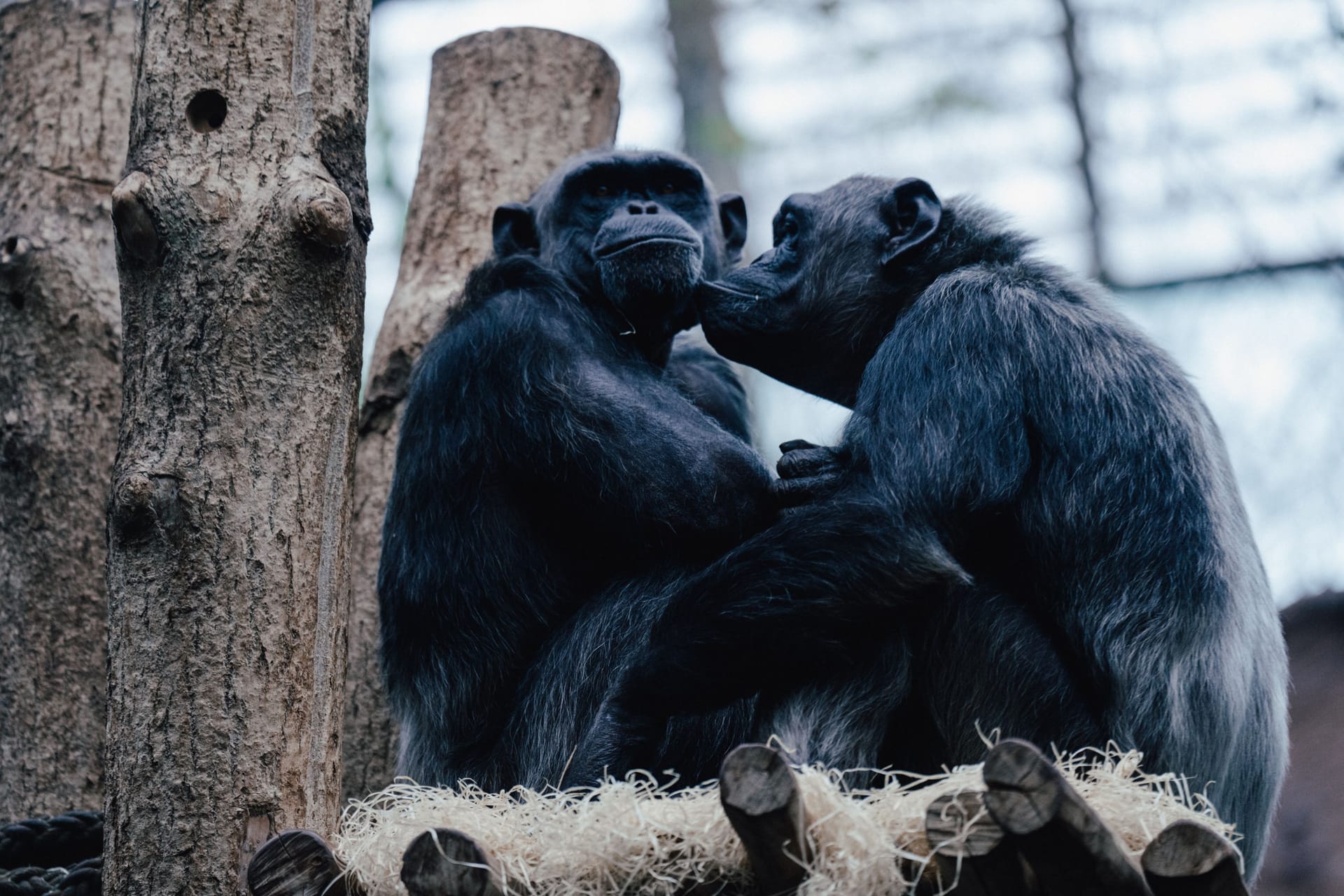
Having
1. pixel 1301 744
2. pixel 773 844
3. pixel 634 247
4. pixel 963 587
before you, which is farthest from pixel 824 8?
pixel 773 844

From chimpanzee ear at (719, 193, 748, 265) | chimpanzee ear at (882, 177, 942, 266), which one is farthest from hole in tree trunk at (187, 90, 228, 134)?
chimpanzee ear at (719, 193, 748, 265)

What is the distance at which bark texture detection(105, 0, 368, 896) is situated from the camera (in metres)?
3.53

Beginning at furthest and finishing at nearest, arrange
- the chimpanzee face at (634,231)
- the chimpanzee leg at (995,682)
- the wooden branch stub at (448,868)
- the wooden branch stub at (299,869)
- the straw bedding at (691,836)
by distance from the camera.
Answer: the chimpanzee face at (634,231) < the chimpanzee leg at (995,682) < the wooden branch stub at (299,869) < the wooden branch stub at (448,868) < the straw bedding at (691,836)

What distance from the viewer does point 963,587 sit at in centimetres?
371

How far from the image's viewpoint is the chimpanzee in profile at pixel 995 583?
3658 mm

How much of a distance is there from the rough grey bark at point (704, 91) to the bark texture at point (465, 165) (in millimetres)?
7011

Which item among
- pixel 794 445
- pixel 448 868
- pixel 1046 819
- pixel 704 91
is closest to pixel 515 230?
pixel 794 445

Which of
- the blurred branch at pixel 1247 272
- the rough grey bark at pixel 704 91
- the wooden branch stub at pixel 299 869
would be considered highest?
the rough grey bark at pixel 704 91

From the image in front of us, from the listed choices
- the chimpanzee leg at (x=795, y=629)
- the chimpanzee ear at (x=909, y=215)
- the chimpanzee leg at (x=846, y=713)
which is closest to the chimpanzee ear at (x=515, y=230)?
the chimpanzee ear at (x=909, y=215)

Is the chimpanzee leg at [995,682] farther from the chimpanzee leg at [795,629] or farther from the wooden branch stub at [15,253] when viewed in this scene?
the wooden branch stub at [15,253]

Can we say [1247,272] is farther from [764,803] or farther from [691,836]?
[764,803]

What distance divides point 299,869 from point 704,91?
1223cm

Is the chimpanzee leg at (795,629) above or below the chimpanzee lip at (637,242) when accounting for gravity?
below

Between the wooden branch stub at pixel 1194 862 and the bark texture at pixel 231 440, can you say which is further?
the bark texture at pixel 231 440
